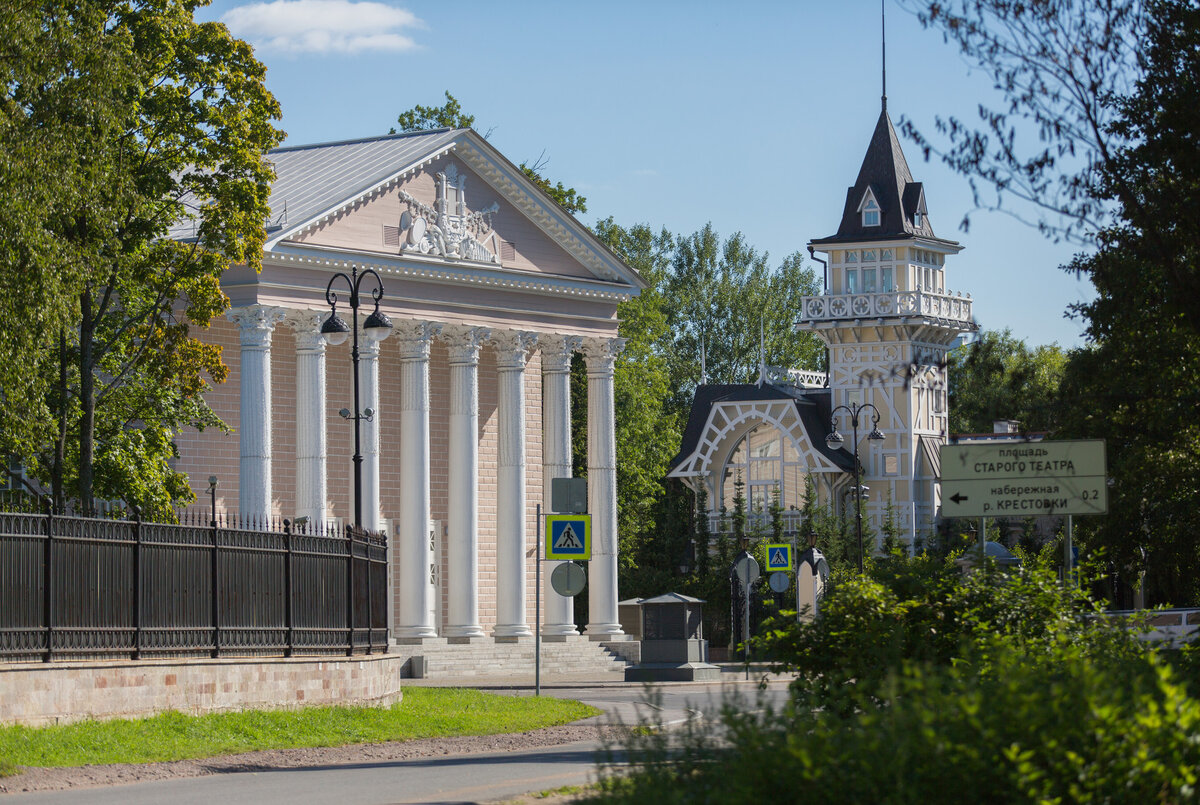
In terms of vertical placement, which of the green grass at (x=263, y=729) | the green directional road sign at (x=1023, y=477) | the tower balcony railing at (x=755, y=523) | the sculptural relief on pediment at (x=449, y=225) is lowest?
the green grass at (x=263, y=729)

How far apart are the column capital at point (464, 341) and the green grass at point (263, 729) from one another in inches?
781

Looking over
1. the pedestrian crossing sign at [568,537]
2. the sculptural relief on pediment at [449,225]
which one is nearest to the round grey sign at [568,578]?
the pedestrian crossing sign at [568,537]

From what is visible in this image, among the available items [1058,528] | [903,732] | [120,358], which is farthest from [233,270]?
[903,732]

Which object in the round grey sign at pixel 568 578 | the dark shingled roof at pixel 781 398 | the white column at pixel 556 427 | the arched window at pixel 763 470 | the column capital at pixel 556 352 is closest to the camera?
the round grey sign at pixel 568 578

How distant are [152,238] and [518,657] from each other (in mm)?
19159

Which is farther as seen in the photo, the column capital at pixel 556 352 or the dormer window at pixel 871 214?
the dormer window at pixel 871 214

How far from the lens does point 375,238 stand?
44.6 metres

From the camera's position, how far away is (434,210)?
4603 cm

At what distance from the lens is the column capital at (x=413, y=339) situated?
45094 millimetres

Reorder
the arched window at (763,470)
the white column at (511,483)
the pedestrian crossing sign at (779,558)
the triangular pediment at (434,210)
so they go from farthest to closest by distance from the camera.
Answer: the arched window at (763,470), the white column at (511,483), the triangular pediment at (434,210), the pedestrian crossing sign at (779,558)

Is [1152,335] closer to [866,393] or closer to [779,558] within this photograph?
[779,558]

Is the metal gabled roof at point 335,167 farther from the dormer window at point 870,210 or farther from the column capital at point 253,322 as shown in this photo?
the dormer window at point 870,210

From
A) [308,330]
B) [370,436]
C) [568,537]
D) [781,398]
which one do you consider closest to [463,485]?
[370,436]

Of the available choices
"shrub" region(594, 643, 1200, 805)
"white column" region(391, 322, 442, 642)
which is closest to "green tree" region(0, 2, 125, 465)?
"shrub" region(594, 643, 1200, 805)
